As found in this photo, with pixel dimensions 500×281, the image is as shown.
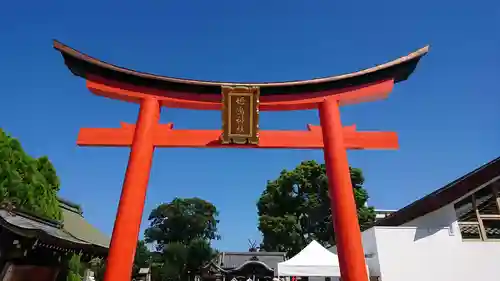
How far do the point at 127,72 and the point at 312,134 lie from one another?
4.08 metres

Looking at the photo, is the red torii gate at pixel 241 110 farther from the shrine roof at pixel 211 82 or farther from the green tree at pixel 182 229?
the green tree at pixel 182 229

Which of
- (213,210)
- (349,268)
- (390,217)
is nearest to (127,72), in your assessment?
(349,268)

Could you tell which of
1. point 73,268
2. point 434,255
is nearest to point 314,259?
point 434,255

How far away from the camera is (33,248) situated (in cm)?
611

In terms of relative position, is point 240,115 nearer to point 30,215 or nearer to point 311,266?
point 30,215

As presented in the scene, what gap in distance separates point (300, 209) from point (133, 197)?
24454mm

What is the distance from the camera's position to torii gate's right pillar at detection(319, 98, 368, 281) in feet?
20.1

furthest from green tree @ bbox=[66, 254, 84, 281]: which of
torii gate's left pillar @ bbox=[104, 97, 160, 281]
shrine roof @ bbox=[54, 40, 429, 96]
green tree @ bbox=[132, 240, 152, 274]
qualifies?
green tree @ bbox=[132, 240, 152, 274]

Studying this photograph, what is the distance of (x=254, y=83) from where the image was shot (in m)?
7.60

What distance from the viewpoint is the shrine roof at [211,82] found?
293 inches

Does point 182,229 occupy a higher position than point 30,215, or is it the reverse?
point 182,229

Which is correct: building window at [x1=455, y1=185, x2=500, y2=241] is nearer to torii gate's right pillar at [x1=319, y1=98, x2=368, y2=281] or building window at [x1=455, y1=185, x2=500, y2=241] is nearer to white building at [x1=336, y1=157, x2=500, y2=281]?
white building at [x1=336, y1=157, x2=500, y2=281]

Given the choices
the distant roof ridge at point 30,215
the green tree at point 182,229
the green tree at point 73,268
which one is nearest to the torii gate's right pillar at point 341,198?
the distant roof ridge at point 30,215

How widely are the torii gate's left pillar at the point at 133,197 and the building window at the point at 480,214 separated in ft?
25.1
